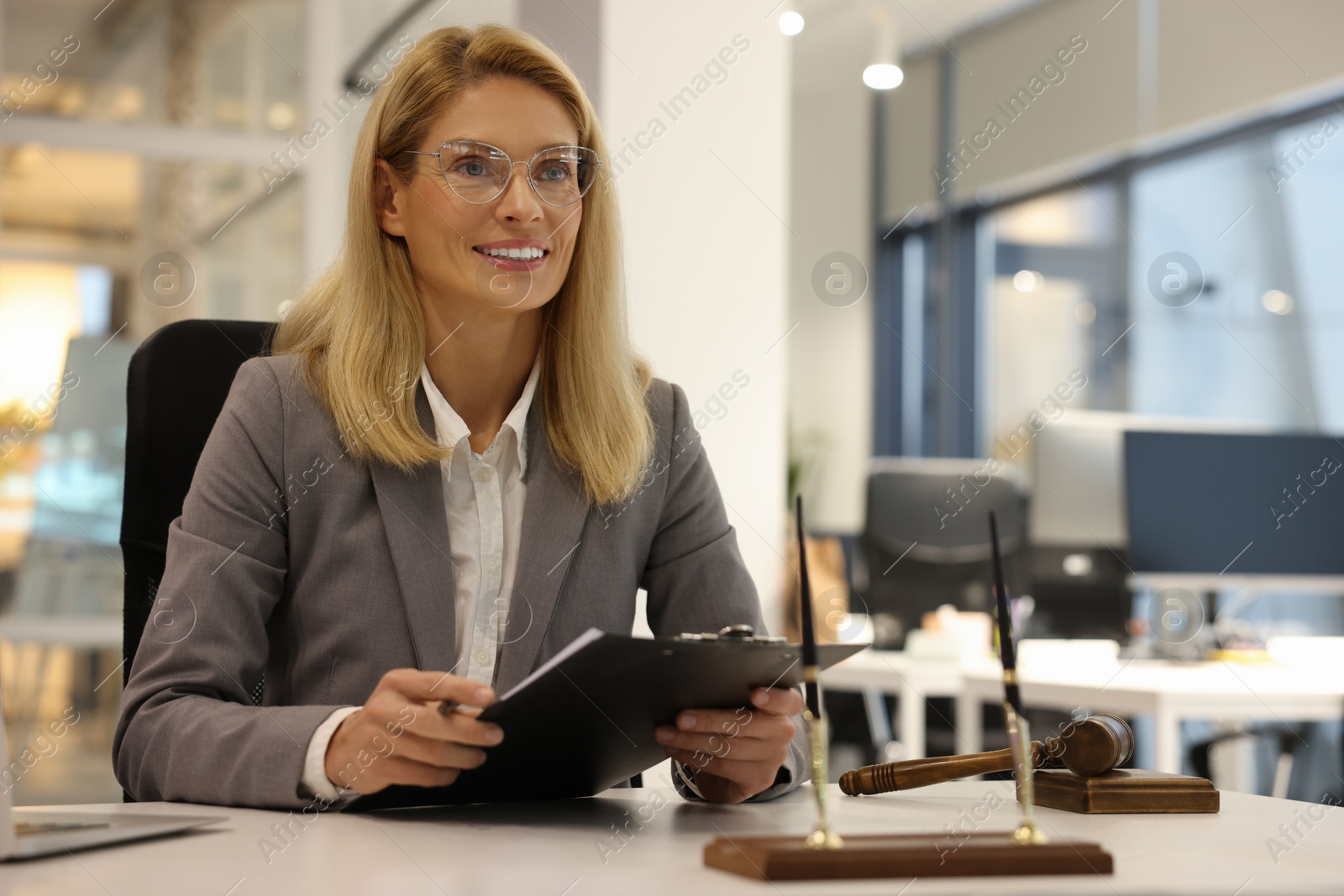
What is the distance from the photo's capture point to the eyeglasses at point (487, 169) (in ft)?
4.92

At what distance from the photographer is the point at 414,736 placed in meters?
1.00

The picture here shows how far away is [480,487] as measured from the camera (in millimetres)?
1499

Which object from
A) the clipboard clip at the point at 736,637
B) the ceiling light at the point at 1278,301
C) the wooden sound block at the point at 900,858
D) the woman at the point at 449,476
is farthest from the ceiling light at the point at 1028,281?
the wooden sound block at the point at 900,858

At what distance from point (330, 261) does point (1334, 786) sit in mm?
4161

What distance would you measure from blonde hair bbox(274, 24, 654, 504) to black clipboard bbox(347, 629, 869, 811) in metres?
0.43

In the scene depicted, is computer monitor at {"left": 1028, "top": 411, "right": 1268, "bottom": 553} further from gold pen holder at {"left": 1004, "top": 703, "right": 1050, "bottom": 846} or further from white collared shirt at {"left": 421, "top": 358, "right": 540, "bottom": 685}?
gold pen holder at {"left": 1004, "top": 703, "right": 1050, "bottom": 846}

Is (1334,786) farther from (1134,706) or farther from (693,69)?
(693,69)

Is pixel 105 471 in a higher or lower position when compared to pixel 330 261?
lower

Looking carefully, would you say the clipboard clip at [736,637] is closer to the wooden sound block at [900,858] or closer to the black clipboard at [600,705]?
the black clipboard at [600,705]

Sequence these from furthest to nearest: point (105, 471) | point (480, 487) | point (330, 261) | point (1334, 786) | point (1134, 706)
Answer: point (1334, 786)
point (105, 471)
point (1134, 706)
point (330, 261)
point (480, 487)

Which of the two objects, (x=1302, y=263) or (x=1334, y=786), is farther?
(x=1302, y=263)

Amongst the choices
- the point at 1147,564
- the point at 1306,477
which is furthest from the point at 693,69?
the point at 1306,477

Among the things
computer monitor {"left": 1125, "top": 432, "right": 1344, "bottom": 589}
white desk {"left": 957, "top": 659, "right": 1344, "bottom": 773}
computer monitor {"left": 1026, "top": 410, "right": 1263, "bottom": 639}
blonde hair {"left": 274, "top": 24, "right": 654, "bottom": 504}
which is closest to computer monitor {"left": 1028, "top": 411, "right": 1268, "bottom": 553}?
computer monitor {"left": 1026, "top": 410, "right": 1263, "bottom": 639}

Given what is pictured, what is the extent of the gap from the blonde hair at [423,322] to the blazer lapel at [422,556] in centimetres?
5
